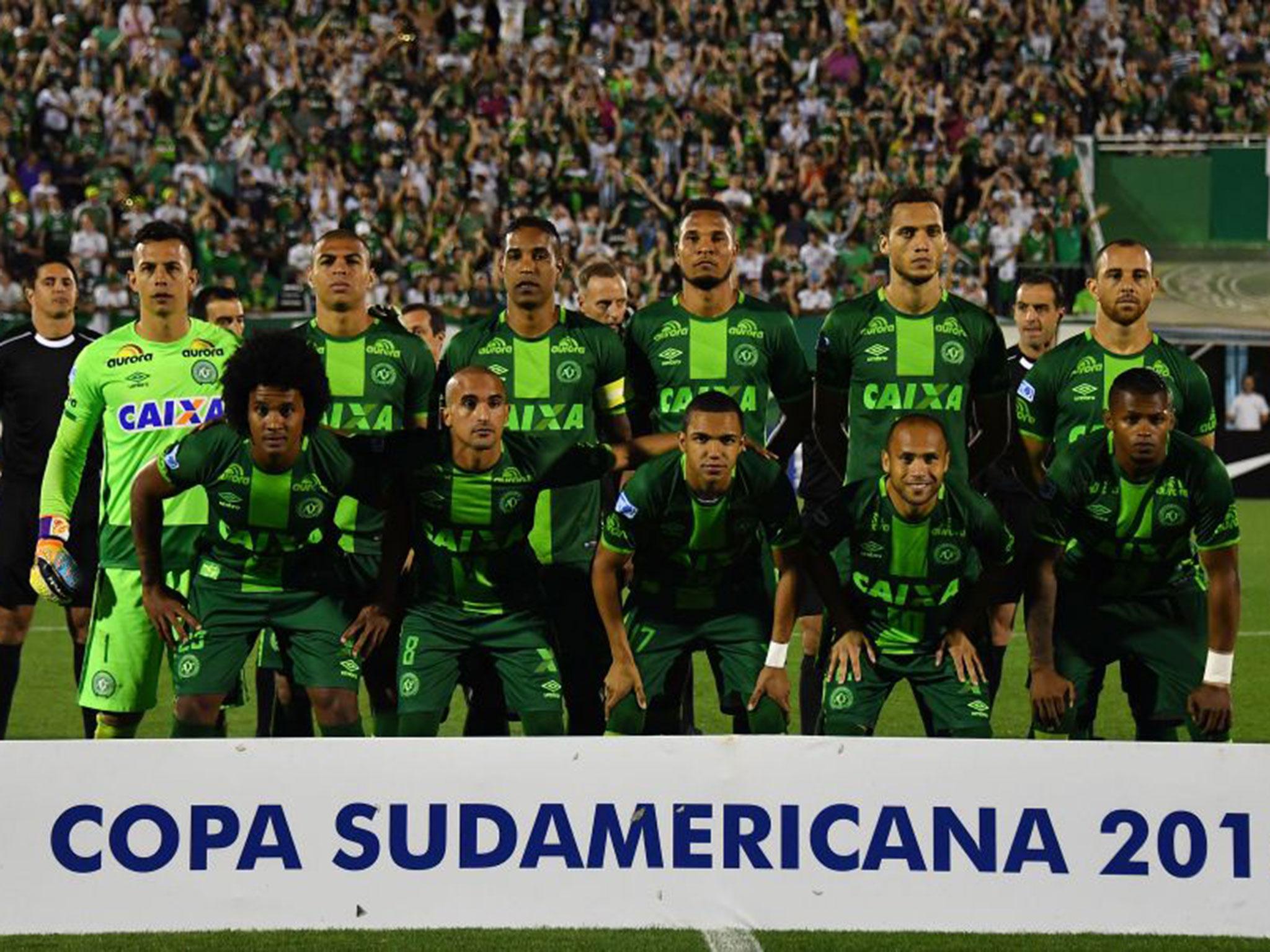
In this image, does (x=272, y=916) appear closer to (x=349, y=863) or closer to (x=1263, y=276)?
(x=349, y=863)

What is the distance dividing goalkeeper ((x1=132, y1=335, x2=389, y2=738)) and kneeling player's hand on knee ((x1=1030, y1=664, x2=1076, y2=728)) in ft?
7.19

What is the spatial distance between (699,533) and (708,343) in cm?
94

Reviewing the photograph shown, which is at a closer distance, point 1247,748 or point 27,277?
point 1247,748

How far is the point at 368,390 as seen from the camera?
7.22 m

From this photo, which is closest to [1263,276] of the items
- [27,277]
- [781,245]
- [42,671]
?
[781,245]

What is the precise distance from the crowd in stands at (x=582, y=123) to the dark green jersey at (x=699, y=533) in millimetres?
14020

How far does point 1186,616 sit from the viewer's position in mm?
6859

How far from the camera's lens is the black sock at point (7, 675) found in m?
8.14

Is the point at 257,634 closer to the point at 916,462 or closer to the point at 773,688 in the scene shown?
the point at 773,688

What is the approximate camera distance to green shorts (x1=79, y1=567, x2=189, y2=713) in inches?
273

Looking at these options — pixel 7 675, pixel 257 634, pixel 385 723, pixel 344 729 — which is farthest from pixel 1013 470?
pixel 7 675

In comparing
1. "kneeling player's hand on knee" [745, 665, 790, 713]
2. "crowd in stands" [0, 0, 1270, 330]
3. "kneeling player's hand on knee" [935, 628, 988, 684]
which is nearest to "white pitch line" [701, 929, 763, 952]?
"kneeling player's hand on knee" [745, 665, 790, 713]

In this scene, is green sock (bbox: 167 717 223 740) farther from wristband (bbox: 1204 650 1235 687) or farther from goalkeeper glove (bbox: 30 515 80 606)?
wristband (bbox: 1204 650 1235 687)

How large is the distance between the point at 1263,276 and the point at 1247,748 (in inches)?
762
